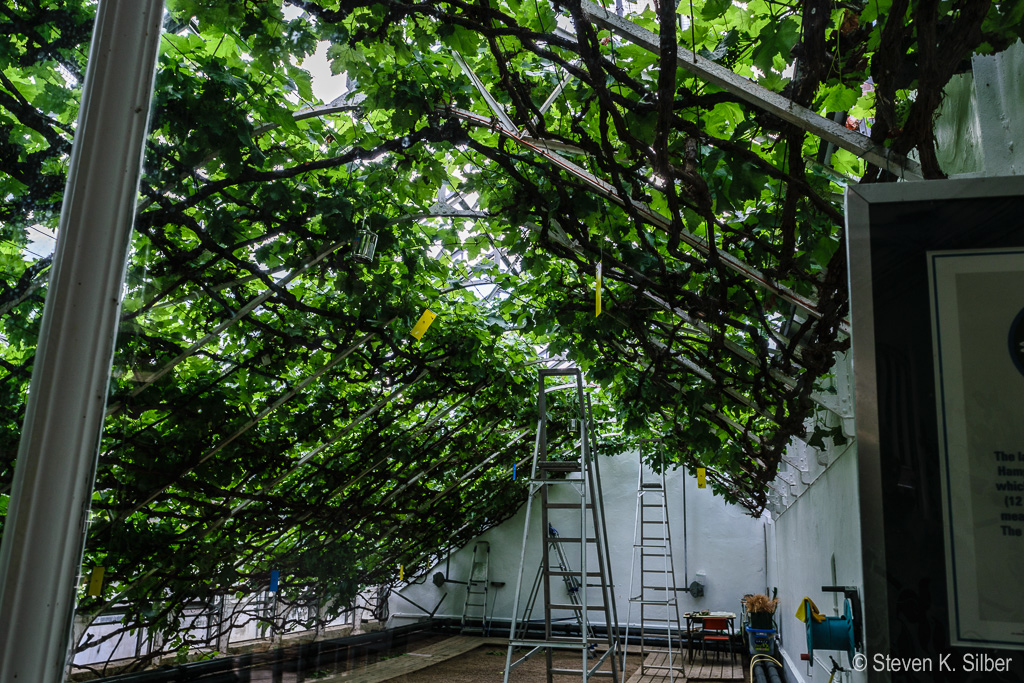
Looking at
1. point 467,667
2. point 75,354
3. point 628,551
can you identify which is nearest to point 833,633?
point 75,354

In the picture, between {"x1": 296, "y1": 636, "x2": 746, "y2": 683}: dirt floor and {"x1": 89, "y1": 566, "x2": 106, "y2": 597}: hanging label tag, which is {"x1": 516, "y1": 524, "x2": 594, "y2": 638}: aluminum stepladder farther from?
{"x1": 89, "y1": 566, "x2": 106, "y2": 597}: hanging label tag

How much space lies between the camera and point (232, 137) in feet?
5.11

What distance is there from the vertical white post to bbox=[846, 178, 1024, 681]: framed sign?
43.4 inches

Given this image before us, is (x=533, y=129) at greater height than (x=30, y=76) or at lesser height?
greater

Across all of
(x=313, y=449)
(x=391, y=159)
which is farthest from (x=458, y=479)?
(x=391, y=159)

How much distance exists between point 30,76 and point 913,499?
1405 mm

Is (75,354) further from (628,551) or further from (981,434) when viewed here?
(628,551)

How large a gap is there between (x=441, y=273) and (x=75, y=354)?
11.9 ft

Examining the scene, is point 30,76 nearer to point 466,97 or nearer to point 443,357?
point 466,97

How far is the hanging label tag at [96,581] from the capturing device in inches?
44.1

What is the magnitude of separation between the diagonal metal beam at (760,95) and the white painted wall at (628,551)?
11204mm

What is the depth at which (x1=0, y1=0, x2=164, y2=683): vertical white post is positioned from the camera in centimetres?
95

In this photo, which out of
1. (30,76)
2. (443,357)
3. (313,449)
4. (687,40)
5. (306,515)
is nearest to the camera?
(30,76)

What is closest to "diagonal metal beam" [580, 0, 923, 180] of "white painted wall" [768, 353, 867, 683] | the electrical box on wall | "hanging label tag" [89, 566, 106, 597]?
"white painted wall" [768, 353, 867, 683]
